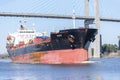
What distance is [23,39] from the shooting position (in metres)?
84.1

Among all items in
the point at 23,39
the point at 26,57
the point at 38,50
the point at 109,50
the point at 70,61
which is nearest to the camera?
the point at 70,61

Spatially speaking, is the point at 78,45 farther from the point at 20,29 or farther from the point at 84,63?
the point at 20,29

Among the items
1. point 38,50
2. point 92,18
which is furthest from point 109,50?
point 38,50

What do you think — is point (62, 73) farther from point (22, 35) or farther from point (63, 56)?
point (22, 35)

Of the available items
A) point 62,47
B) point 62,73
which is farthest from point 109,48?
point 62,73

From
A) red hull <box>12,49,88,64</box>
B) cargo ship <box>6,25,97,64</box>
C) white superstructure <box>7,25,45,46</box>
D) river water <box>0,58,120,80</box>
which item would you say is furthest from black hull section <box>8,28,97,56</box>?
white superstructure <box>7,25,45,46</box>

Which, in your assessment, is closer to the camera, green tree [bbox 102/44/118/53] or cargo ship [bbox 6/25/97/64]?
cargo ship [bbox 6/25/97/64]

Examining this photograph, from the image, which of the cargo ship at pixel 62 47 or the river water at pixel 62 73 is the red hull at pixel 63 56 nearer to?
the cargo ship at pixel 62 47

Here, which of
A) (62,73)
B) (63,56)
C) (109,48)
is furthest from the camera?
(109,48)

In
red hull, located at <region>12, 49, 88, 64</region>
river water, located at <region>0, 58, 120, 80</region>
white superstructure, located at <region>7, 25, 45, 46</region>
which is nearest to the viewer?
river water, located at <region>0, 58, 120, 80</region>

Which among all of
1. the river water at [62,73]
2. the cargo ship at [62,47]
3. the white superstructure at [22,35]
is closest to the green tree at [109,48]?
the white superstructure at [22,35]

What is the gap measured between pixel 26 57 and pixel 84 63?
1122 centimetres

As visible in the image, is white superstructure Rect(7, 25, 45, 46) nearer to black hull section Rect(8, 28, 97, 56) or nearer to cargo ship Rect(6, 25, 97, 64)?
cargo ship Rect(6, 25, 97, 64)

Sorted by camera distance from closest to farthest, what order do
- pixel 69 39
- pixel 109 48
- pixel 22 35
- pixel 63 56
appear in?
pixel 69 39 → pixel 63 56 → pixel 22 35 → pixel 109 48
